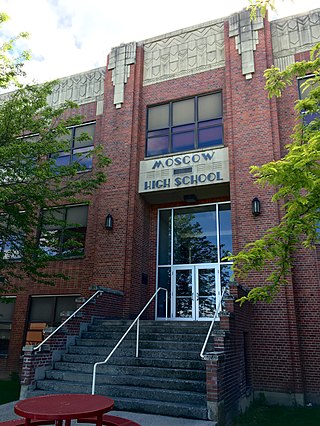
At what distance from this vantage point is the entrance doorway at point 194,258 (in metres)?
12.4

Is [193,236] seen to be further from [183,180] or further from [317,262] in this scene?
[317,262]

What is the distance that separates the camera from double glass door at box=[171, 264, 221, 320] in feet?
40.3

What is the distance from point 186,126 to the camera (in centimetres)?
1375

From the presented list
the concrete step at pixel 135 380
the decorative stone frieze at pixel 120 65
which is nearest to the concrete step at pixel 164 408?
the concrete step at pixel 135 380

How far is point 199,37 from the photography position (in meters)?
14.4

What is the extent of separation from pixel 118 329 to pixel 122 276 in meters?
2.49

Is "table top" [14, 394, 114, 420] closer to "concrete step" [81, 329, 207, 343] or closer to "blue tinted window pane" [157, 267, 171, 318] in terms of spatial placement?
"concrete step" [81, 329, 207, 343]

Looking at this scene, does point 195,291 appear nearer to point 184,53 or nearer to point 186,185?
point 186,185

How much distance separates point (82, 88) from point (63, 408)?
1451 cm

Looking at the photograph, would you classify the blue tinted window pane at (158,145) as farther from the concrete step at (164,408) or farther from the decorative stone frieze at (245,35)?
the concrete step at (164,408)

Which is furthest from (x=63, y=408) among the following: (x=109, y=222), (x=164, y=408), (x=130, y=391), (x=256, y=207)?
(x=109, y=222)

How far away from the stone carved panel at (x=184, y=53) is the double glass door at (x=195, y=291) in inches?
300

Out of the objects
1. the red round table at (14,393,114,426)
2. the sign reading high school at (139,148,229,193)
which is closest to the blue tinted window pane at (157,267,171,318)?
the sign reading high school at (139,148,229,193)

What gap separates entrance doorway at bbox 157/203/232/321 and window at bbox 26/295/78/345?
3.64 meters
